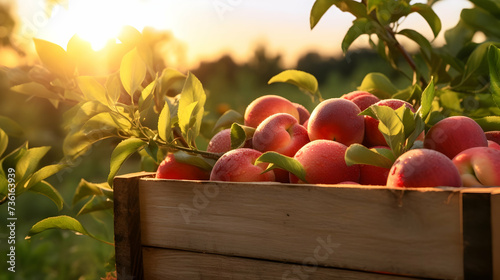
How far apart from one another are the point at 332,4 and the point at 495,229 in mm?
635

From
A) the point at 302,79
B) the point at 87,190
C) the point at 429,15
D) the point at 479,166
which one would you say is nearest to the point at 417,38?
the point at 429,15

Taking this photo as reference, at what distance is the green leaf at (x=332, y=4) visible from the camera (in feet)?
3.27

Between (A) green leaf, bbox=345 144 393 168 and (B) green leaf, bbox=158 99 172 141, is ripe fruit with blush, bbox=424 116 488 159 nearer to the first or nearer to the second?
(A) green leaf, bbox=345 144 393 168

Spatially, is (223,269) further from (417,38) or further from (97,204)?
(417,38)

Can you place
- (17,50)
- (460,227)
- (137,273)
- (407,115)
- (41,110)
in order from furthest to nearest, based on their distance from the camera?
(41,110) < (17,50) < (137,273) < (407,115) < (460,227)

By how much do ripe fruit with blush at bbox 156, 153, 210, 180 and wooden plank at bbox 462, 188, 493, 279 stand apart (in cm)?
48

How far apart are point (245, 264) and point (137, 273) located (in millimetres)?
238

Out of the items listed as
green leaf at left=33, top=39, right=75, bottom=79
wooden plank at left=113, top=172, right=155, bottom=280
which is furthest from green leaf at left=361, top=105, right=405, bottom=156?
green leaf at left=33, top=39, right=75, bottom=79

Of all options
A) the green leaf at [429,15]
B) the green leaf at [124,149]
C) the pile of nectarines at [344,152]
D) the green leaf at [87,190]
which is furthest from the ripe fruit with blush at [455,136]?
the green leaf at [87,190]

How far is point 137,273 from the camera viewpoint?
864 mm

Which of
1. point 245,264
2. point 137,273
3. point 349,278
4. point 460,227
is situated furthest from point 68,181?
point 460,227

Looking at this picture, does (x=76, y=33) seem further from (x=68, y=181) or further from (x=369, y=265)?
(x=68, y=181)

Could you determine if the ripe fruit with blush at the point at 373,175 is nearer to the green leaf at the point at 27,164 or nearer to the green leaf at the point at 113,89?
the green leaf at the point at 113,89

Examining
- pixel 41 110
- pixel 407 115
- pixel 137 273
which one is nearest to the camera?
pixel 407 115
